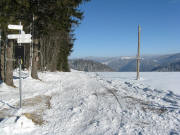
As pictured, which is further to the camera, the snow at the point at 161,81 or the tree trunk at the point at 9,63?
the snow at the point at 161,81

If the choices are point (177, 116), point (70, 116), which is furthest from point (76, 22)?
point (177, 116)

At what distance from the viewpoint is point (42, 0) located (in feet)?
32.4

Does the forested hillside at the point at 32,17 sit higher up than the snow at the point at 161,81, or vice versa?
the forested hillside at the point at 32,17

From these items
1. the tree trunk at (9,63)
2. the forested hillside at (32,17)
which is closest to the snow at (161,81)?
the forested hillside at (32,17)

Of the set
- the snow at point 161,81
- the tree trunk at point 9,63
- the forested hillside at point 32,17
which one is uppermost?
the forested hillside at point 32,17

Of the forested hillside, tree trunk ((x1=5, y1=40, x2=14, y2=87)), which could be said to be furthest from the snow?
tree trunk ((x1=5, y1=40, x2=14, y2=87))

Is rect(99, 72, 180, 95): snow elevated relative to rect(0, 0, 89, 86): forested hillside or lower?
lower

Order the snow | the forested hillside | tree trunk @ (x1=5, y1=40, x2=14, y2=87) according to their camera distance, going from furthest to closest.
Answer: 1. the snow
2. tree trunk @ (x1=5, y1=40, x2=14, y2=87)
3. the forested hillside

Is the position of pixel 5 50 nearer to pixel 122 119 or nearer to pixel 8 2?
pixel 8 2

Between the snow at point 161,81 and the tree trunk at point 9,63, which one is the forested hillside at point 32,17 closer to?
the tree trunk at point 9,63

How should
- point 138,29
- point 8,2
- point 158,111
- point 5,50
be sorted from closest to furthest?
point 158,111 < point 8,2 < point 5,50 < point 138,29

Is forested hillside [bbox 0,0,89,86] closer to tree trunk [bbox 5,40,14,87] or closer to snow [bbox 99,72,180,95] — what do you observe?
tree trunk [bbox 5,40,14,87]

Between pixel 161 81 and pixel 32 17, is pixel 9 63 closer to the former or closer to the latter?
pixel 32 17

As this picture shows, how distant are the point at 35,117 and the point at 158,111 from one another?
4.43 metres
